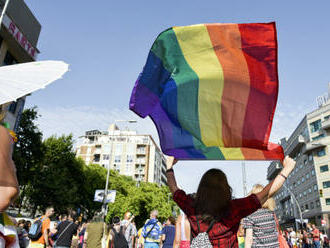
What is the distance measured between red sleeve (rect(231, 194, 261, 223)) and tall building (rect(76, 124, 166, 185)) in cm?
7547

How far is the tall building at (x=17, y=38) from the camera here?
23.7 m

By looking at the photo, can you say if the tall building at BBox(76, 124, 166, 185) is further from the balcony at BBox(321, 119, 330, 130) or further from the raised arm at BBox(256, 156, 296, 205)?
the raised arm at BBox(256, 156, 296, 205)

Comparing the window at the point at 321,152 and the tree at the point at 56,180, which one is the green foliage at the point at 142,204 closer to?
the tree at the point at 56,180

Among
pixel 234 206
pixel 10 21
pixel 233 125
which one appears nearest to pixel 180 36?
pixel 233 125

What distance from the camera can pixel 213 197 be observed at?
7.66 feet

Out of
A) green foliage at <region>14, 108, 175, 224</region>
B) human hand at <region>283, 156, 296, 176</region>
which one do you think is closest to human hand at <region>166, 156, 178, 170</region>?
human hand at <region>283, 156, 296, 176</region>

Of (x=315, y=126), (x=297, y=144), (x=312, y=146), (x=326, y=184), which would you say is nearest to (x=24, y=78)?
(x=326, y=184)

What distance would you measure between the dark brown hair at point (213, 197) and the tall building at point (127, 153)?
7537 cm

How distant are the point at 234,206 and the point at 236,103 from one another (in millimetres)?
956

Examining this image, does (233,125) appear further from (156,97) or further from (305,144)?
(305,144)

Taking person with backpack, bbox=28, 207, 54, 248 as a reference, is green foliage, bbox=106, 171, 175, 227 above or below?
above

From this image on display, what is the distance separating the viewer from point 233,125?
2.74m

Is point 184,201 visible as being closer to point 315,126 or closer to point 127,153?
point 315,126

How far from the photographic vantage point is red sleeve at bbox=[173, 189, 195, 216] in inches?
95.7
